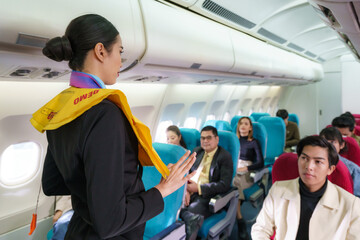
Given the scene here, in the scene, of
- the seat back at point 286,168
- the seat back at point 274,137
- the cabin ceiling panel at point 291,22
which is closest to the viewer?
the seat back at point 286,168

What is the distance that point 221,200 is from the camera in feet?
8.41

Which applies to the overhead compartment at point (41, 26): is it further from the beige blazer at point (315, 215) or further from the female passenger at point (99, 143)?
the beige blazer at point (315, 215)

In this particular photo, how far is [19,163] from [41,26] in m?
1.87

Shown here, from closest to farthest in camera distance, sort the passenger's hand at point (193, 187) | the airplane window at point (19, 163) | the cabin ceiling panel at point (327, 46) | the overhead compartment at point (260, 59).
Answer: the airplane window at point (19, 163) → the passenger's hand at point (193, 187) → the overhead compartment at point (260, 59) → the cabin ceiling panel at point (327, 46)

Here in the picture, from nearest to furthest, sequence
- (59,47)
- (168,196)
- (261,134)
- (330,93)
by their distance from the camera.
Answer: (59,47) → (168,196) → (261,134) → (330,93)

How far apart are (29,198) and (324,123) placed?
958cm

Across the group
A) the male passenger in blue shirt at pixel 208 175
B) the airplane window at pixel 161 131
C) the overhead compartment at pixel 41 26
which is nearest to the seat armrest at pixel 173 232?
the male passenger in blue shirt at pixel 208 175

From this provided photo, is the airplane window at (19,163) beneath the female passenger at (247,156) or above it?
above

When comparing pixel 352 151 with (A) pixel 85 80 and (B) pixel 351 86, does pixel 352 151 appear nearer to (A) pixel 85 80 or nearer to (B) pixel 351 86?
(A) pixel 85 80

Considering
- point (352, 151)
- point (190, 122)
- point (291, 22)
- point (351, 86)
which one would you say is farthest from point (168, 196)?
point (351, 86)

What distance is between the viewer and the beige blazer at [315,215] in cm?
157

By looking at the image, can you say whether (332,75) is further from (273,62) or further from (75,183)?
(75,183)

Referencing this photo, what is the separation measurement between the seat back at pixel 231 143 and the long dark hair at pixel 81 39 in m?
2.62

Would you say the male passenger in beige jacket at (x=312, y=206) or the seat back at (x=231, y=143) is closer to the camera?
the male passenger in beige jacket at (x=312, y=206)
